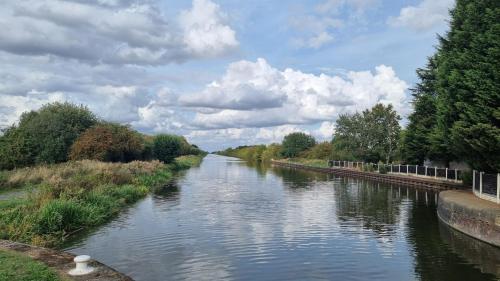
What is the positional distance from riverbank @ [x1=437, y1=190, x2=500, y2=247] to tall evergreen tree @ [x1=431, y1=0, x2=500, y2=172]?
2.23m

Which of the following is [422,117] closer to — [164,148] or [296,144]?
[164,148]

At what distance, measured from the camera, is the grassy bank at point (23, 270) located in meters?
8.74

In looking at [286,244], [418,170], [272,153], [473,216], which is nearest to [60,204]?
[286,244]

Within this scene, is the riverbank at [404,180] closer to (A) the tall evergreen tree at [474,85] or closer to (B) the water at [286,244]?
(B) the water at [286,244]

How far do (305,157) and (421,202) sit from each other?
80.2 metres

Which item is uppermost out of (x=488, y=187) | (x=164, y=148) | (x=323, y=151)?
(x=323, y=151)

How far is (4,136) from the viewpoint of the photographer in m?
50.6

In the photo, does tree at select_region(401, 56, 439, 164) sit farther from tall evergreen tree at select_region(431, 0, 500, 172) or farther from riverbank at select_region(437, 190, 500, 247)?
riverbank at select_region(437, 190, 500, 247)

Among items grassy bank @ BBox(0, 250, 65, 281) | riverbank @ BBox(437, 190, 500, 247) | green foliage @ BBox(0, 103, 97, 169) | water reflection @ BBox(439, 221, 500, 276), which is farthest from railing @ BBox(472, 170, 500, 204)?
green foliage @ BBox(0, 103, 97, 169)

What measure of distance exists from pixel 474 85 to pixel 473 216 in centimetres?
583

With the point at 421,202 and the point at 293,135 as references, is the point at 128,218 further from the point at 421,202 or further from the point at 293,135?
the point at 293,135

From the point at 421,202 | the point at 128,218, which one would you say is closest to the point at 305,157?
the point at 421,202

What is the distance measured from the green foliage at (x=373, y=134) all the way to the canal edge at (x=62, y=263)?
51.1 m

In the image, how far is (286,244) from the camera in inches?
612
